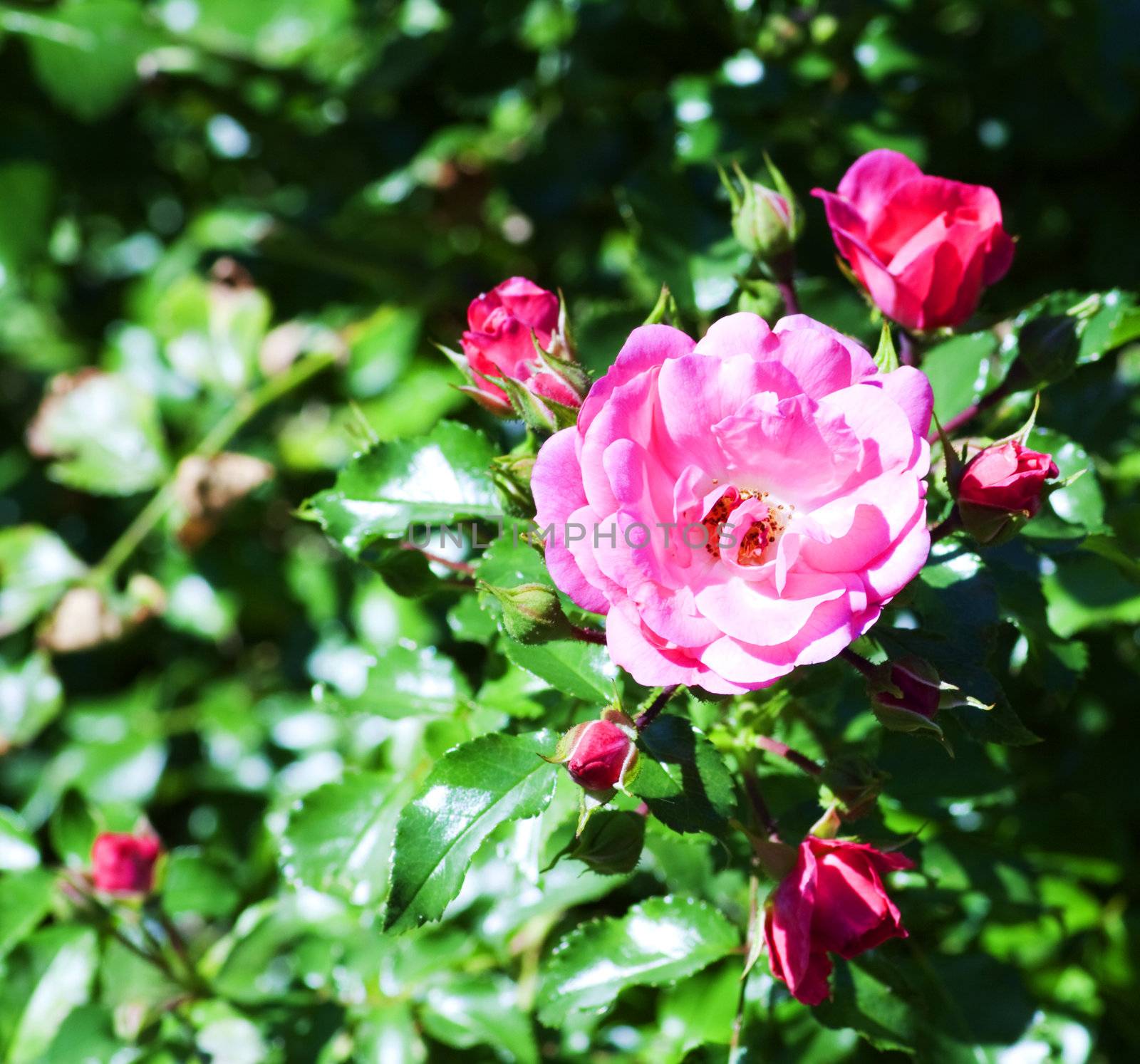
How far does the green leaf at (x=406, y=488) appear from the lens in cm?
115

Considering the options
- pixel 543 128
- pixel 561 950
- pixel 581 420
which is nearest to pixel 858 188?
pixel 581 420

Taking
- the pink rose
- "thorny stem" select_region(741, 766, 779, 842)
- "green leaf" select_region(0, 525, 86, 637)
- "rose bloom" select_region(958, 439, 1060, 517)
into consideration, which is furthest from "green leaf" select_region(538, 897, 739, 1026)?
"green leaf" select_region(0, 525, 86, 637)

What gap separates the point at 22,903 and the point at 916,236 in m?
1.51

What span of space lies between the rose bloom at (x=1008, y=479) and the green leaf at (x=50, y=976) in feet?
4.64

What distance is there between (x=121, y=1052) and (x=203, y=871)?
0.31m

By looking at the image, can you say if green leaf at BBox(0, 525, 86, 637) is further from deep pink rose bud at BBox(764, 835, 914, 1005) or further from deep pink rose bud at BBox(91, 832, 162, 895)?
deep pink rose bud at BBox(764, 835, 914, 1005)

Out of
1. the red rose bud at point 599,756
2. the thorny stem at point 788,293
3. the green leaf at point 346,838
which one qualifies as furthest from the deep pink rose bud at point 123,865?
the thorny stem at point 788,293

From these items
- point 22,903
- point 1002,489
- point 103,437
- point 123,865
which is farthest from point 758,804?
point 103,437

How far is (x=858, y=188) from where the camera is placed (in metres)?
1.07

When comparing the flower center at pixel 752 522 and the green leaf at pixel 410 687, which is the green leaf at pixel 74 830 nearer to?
the green leaf at pixel 410 687

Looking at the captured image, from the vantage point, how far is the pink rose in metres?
1.03

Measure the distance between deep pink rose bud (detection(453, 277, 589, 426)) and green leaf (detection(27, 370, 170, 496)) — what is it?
1.40 m

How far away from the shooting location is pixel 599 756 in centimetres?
87

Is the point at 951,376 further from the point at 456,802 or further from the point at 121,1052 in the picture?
the point at 121,1052
